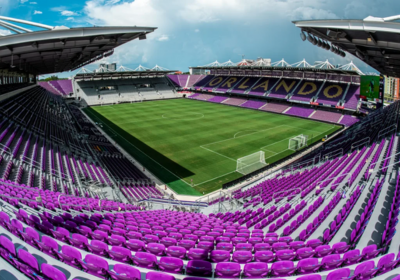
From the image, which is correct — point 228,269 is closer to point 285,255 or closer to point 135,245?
point 285,255

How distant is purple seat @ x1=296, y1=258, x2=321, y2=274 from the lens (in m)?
5.53

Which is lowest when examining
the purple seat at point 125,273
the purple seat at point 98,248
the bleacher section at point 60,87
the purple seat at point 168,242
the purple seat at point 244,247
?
the purple seat at point 244,247

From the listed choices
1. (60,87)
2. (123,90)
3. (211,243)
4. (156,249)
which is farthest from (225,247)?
(60,87)

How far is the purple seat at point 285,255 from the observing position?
624cm

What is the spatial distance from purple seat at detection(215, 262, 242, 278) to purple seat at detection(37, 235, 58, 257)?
324cm

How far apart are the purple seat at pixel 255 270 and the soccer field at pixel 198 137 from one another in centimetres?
1457

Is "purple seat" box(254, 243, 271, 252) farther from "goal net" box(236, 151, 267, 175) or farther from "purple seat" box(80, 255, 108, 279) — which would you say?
"goal net" box(236, 151, 267, 175)

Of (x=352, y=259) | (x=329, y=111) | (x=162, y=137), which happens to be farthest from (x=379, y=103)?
(x=352, y=259)

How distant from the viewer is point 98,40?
1476 cm

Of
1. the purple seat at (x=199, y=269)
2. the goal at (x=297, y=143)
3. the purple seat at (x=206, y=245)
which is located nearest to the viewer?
the purple seat at (x=199, y=269)

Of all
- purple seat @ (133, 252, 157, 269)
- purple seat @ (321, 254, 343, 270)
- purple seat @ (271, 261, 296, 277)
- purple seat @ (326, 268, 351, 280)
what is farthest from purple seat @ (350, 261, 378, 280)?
purple seat @ (133, 252, 157, 269)

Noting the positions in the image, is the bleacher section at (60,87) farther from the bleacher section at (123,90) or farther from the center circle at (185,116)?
the center circle at (185,116)

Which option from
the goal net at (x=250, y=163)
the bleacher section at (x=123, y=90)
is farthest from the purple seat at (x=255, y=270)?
the bleacher section at (x=123, y=90)

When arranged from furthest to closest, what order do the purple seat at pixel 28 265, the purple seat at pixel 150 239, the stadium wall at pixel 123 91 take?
1. the stadium wall at pixel 123 91
2. the purple seat at pixel 150 239
3. the purple seat at pixel 28 265
